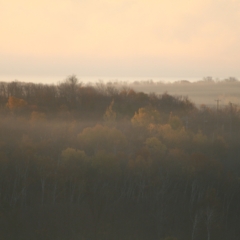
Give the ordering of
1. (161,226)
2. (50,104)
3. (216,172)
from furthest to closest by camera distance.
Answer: (50,104), (216,172), (161,226)

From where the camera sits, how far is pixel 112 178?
2153 centimetres

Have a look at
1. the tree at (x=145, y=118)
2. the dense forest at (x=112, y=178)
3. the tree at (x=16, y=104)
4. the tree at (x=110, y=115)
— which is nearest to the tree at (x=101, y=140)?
the dense forest at (x=112, y=178)

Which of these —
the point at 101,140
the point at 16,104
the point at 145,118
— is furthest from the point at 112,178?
the point at 16,104

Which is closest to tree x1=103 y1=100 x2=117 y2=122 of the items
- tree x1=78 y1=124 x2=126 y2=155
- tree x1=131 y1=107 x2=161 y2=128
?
tree x1=131 y1=107 x2=161 y2=128

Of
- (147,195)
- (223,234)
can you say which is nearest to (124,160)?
(147,195)

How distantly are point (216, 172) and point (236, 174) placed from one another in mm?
2063

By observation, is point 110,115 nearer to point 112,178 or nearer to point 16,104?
point 16,104

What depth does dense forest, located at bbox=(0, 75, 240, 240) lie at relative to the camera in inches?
663

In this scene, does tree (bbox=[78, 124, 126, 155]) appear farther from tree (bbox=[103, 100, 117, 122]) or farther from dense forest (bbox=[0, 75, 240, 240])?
tree (bbox=[103, 100, 117, 122])

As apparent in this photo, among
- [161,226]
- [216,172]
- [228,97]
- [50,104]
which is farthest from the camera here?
[228,97]

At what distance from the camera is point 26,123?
30.0 metres

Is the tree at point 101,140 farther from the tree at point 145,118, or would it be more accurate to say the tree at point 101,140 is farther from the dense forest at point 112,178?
the tree at point 145,118

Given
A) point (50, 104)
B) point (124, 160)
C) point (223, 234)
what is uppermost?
point (50, 104)

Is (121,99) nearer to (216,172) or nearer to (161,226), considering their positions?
(216,172)
